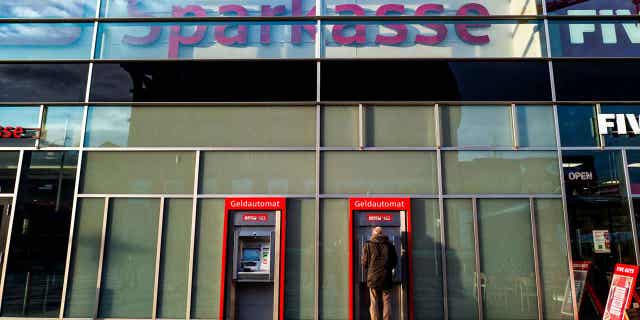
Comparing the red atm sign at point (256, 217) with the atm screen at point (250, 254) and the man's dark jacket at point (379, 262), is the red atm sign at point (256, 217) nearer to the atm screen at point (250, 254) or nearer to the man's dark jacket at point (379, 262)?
the atm screen at point (250, 254)

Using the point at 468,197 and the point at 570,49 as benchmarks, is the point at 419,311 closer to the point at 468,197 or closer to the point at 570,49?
the point at 468,197

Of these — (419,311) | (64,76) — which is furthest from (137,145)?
(419,311)

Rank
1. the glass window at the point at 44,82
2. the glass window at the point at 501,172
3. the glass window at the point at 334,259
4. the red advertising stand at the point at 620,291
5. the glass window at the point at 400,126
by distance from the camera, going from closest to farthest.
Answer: the red advertising stand at the point at 620,291, the glass window at the point at 334,259, the glass window at the point at 501,172, the glass window at the point at 400,126, the glass window at the point at 44,82

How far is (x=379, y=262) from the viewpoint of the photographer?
7.54m

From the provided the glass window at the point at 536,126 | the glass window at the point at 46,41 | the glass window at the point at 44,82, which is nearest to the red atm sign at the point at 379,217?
the glass window at the point at 536,126

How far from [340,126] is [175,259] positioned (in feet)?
12.1

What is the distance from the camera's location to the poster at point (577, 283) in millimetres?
7938

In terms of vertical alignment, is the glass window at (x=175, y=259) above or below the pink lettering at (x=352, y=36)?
below

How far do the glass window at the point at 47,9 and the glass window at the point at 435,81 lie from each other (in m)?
4.81

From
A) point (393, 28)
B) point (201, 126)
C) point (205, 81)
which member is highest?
point (393, 28)

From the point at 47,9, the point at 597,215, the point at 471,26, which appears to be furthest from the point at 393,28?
the point at 47,9

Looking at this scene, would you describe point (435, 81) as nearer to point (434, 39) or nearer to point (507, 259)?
point (434, 39)

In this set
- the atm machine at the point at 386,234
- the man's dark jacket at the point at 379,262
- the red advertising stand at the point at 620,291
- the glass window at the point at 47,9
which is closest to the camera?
the red advertising stand at the point at 620,291

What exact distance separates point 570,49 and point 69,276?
387 inches
